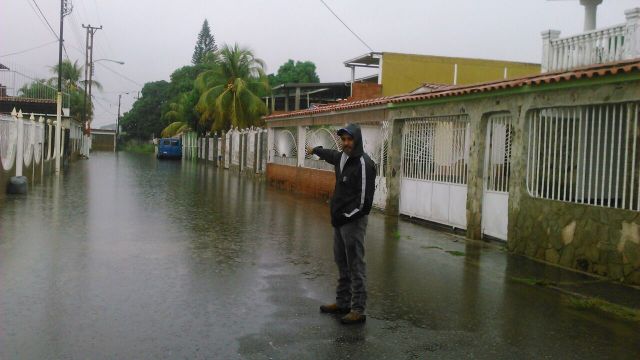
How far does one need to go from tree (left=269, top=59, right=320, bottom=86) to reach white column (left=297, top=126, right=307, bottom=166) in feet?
113

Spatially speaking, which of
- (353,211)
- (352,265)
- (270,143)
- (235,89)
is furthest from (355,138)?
(235,89)

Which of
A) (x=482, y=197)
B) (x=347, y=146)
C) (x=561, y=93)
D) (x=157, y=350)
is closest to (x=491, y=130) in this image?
(x=482, y=197)

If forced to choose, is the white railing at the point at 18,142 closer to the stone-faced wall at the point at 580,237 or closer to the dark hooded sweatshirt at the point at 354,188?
the stone-faced wall at the point at 580,237

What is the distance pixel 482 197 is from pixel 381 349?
22.2ft

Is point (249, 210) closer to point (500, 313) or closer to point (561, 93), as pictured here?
point (561, 93)

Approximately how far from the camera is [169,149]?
56.3 metres

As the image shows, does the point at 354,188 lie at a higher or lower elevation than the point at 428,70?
lower

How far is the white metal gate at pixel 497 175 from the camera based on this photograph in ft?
36.0

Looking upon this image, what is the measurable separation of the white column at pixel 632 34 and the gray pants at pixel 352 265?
27.3 feet

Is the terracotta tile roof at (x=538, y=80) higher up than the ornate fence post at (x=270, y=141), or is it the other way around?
the terracotta tile roof at (x=538, y=80)

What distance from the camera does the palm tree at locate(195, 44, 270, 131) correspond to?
1535 inches

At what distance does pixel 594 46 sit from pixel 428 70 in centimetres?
1709

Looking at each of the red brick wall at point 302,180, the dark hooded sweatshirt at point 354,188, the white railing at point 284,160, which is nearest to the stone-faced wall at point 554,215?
the dark hooded sweatshirt at point 354,188

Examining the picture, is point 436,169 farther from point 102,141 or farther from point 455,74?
point 102,141
